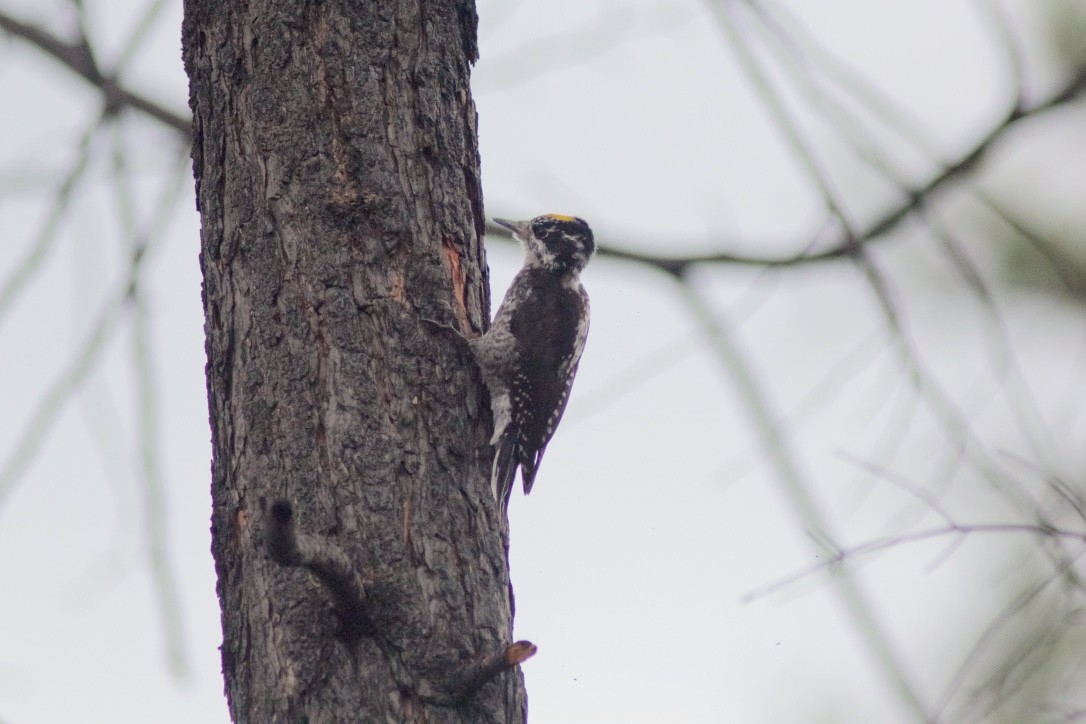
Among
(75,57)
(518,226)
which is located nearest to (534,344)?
(518,226)

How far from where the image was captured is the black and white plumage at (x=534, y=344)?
147 inches

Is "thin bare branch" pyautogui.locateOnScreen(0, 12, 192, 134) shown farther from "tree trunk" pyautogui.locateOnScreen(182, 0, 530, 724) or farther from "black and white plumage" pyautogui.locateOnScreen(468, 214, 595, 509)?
"black and white plumage" pyautogui.locateOnScreen(468, 214, 595, 509)

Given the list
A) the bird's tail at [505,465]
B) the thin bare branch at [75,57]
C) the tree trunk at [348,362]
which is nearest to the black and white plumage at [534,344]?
the bird's tail at [505,465]

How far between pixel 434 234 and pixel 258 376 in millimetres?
693

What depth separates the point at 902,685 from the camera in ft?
7.17

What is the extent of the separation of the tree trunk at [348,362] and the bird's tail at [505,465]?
18 cm

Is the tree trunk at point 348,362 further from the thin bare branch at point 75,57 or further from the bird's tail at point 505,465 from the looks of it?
the thin bare branch at point 75,57

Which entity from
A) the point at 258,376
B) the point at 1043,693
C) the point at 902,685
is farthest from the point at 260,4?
the point at 1043,693

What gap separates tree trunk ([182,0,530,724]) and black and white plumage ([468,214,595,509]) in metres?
0.22

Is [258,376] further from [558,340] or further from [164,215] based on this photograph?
[558,340]

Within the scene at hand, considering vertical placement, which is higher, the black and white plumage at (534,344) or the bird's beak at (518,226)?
the bird's beak at (518,226)

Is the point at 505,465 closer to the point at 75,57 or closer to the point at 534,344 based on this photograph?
the point at 534,344

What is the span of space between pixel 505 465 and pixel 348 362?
3.30 ft

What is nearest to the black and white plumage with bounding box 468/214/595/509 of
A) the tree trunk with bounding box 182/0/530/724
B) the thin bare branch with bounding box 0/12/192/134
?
the tree trunk with bounding box 182/0/530/724
